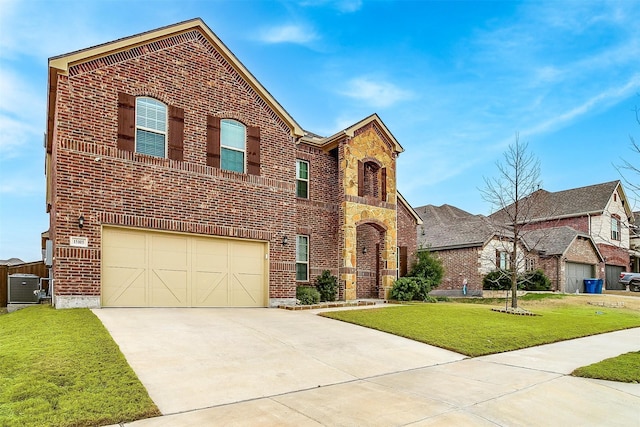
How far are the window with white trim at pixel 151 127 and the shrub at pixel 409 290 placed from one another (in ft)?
38.6

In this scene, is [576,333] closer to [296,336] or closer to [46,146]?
[296,336]

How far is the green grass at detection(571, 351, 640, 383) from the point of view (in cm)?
765

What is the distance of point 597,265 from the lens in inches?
1347

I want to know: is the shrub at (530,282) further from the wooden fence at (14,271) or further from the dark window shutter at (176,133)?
the wooden fence at (14,271)

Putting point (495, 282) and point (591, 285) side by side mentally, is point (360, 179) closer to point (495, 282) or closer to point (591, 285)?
point (495, 282)

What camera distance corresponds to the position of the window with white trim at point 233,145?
1498 cm

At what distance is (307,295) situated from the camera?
17.0 meters

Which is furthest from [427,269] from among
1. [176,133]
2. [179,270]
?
[176,133]

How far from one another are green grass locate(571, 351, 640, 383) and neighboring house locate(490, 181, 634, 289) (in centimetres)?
2846

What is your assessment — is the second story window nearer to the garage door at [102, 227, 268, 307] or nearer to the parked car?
the parked car

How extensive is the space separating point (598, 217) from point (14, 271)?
39.9 metres

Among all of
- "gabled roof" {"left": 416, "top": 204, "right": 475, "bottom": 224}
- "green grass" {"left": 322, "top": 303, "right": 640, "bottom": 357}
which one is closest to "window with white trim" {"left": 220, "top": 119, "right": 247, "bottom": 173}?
"green grass" {"left": 322, "top": 303, "right": 640, "bottom": 357}

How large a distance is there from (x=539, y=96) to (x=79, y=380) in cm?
2022

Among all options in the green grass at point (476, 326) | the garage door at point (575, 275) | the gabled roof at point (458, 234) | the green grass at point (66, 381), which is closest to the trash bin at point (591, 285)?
the garage door at point (575, 275)
